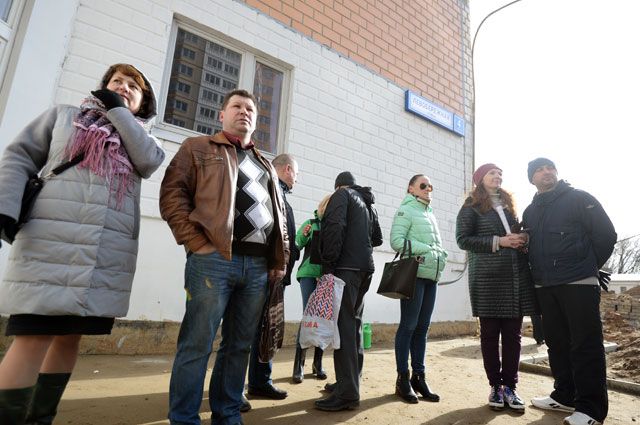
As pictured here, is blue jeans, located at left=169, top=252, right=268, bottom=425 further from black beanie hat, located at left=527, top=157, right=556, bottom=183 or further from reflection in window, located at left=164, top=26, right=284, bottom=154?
reflection in window, located at left=164, top=26, right=284, bottom=154

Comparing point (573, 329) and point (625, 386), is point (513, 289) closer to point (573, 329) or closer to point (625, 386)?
point (573, 329)

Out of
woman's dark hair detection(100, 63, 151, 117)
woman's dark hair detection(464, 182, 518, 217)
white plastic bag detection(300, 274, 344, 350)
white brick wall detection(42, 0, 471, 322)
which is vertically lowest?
white plastic bag detection(300, 274, 344, 350)

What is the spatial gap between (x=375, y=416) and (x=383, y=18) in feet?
21.1

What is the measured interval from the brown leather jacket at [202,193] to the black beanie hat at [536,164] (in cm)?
240

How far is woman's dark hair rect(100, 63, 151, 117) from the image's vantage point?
1.95 meters

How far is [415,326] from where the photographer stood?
2.94 metres

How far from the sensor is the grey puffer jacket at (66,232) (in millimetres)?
1459

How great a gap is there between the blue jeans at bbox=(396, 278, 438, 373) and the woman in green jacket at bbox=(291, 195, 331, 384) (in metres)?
0.71

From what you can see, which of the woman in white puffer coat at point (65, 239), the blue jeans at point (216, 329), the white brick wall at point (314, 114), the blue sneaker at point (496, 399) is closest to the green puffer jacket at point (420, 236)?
the blue sneaker at point (496, 399)

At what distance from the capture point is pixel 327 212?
2.68m

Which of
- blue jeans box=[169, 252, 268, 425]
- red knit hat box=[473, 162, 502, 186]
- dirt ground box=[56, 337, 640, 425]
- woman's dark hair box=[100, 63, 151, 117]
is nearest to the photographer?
blue jeans box=[169, 252, 268, 425]

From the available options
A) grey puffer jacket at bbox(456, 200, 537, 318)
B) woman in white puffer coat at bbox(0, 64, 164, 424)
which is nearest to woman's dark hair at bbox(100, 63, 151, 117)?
woman in white puffer coat at bbox(0, 64, 164, 424)

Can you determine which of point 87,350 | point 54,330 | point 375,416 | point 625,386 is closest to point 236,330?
point 54,330

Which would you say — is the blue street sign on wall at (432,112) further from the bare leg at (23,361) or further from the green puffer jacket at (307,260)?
the bare leg at (23,361)
